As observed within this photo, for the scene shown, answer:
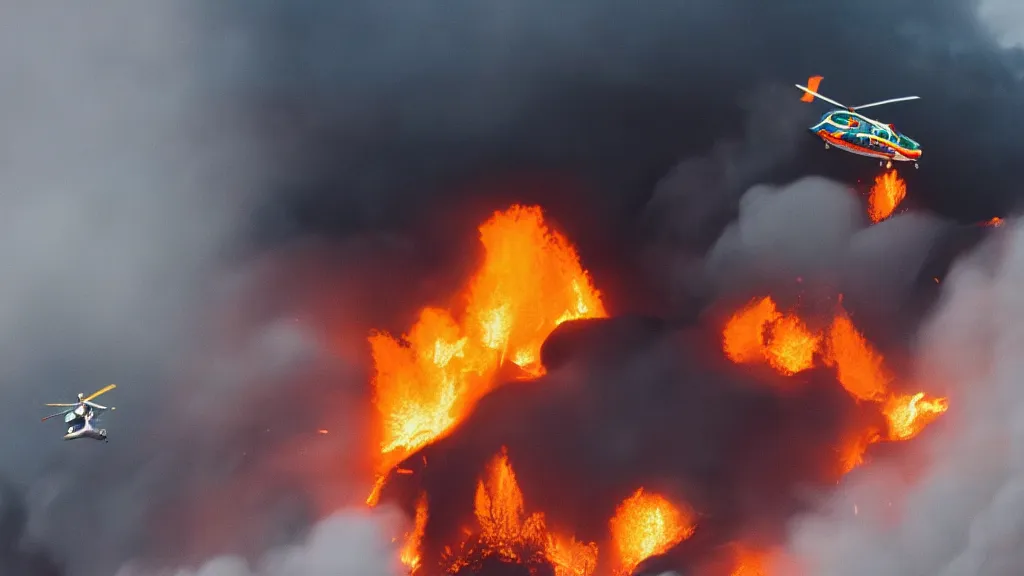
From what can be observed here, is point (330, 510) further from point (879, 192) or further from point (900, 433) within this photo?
point (879, 192)

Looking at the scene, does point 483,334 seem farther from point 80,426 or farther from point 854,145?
point 854,145

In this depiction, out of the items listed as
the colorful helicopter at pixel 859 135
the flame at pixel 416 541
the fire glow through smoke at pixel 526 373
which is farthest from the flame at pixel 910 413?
the flame at pixel 416 541

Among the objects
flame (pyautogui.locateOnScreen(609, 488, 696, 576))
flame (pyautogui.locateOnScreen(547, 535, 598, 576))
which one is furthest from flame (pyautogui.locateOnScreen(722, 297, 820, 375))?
flame (pyautogui.locateOnScreen(547, 535, 598, 576))

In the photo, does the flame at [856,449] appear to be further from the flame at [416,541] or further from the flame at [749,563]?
the flame at [416,541]

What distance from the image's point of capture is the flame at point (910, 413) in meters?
99.6

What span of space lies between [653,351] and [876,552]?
2690cm

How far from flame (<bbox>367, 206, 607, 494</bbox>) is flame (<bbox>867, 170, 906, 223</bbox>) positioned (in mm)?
28178

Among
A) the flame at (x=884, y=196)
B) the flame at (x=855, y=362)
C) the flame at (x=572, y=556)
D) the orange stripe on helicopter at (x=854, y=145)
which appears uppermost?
the flame at (x=884, y=196)

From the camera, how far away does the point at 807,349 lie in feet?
344

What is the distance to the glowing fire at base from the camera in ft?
339

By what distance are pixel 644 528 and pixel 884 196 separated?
134ft

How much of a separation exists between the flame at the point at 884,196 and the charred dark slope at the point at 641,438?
58.4 feet

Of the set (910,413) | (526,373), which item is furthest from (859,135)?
(526,373)

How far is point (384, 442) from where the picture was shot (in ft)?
337
